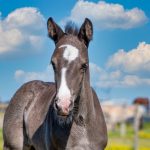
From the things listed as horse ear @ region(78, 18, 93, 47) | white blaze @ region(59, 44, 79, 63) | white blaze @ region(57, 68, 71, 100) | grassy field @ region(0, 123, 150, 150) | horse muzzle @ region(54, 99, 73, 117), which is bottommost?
grassy field @ region(0, 123, 150, 150)

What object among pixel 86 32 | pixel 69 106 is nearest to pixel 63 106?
pixel 69 106

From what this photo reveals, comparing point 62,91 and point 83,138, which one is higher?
point 62,91

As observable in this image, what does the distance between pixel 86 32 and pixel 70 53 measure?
536 mm

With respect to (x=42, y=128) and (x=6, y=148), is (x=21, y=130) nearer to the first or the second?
(x=6, y=148)

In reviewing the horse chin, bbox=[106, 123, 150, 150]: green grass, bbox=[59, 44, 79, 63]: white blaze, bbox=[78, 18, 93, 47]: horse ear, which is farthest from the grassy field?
bbox=[59, 44, 79, 63]: white blaze

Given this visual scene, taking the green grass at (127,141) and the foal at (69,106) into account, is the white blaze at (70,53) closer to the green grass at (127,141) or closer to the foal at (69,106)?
the foal at (69,106)

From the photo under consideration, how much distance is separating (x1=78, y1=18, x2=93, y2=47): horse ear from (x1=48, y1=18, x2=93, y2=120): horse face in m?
0.04

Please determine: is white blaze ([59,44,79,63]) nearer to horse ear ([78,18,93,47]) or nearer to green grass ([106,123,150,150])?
horse ear ([78,18,93,47])

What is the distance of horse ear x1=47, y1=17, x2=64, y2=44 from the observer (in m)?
6.14

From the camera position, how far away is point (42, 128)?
6.78 m

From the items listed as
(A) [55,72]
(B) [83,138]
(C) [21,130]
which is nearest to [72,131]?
(B) [83,138]

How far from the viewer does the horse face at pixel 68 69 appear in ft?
17.3

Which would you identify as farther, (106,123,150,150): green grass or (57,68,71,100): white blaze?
(106,123,150,150): green grass

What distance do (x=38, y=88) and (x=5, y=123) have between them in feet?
2.61
